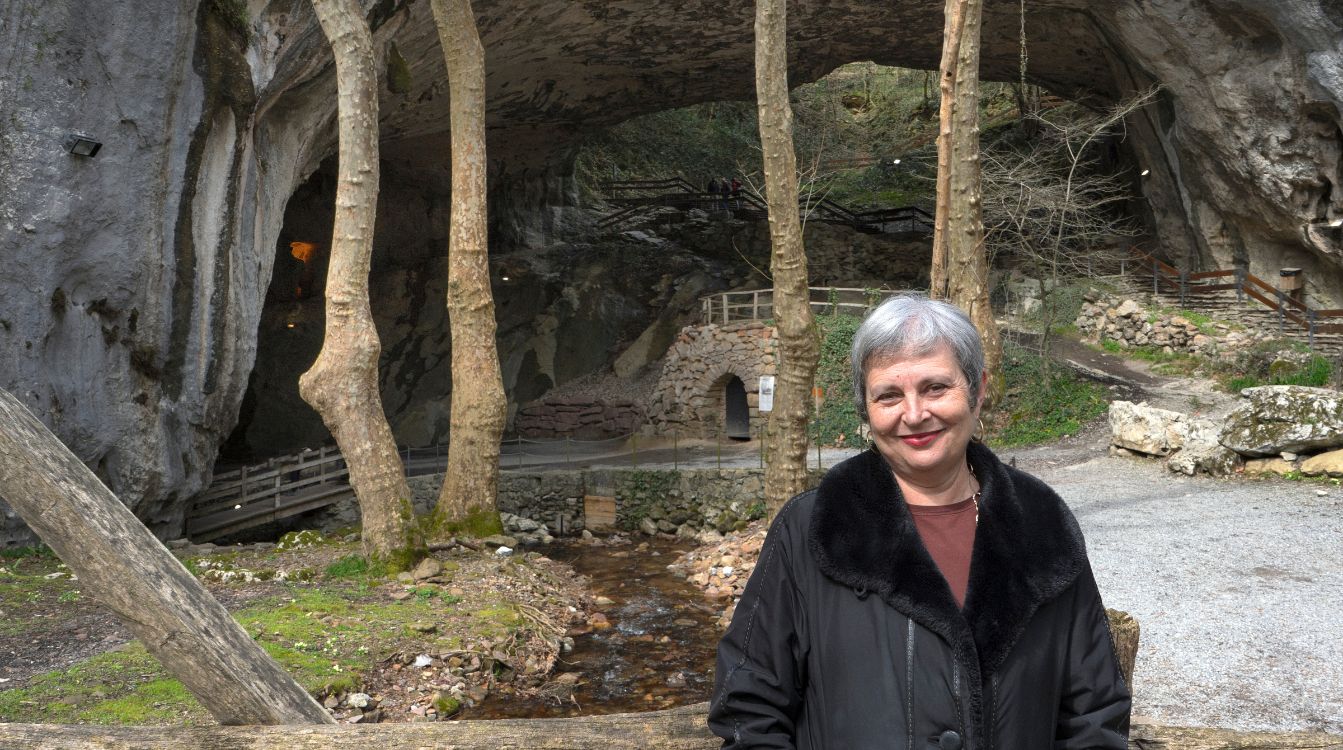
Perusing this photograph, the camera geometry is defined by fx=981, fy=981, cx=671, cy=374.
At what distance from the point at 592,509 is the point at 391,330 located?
1164 centimetres

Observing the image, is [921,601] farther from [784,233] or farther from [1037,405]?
[1037,405]

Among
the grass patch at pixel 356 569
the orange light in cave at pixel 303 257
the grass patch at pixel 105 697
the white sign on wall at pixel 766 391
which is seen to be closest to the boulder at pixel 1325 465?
the white sign on wall at pixel 766 391

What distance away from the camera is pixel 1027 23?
68.9ft

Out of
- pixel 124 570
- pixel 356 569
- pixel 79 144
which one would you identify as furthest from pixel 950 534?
pixel 79 144

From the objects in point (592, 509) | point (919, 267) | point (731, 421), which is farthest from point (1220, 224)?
point (592, 509)

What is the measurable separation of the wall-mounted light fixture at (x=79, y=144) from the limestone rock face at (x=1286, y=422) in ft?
46.2

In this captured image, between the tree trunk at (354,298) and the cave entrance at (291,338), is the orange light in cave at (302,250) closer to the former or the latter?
the cave entrance at (291,338)

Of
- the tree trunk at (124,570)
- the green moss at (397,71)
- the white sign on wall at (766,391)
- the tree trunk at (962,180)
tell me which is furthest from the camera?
the white sign on wall at (766,391)

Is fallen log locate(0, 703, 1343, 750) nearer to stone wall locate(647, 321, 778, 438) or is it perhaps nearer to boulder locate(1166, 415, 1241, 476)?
boulder locate(1166, 415, 1241, 476)

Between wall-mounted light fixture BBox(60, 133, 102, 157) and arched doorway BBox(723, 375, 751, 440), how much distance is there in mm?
13405

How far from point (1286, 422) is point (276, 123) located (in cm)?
1466

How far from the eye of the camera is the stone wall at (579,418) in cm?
2342

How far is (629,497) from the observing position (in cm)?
1695

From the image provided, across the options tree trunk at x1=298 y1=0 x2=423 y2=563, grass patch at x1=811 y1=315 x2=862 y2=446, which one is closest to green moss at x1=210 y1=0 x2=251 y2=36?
tree trunk at x1=298 y1=0 x2=423 y2=563
